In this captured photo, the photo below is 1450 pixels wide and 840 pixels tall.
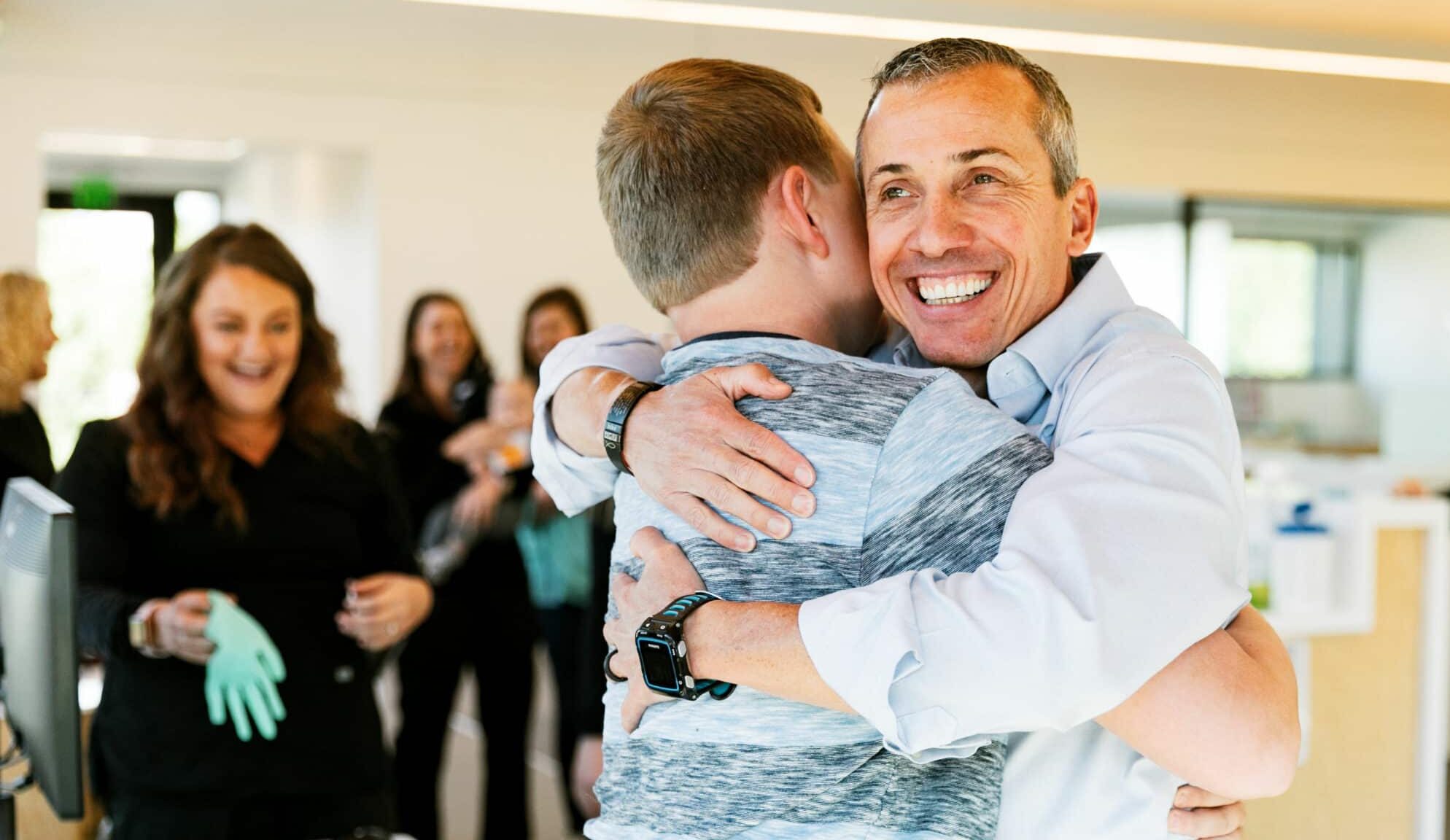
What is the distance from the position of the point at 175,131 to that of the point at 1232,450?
5.74 meters

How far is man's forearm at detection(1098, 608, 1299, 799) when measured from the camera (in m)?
0.89

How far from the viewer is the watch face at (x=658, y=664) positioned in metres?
0.98

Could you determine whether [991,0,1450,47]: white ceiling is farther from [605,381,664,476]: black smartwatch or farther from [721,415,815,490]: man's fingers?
[721,415,815,490]: man's fingers

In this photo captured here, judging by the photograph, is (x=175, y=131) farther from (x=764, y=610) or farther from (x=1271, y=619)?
(x=764, y=610)

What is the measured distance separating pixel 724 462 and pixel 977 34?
541 cm

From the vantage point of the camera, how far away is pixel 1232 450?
100cm

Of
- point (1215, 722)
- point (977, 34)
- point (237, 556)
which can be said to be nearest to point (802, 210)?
point (1215, 722)

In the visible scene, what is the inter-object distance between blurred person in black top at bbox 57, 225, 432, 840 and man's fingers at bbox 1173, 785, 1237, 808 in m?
1.56

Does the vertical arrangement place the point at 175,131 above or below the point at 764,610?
above

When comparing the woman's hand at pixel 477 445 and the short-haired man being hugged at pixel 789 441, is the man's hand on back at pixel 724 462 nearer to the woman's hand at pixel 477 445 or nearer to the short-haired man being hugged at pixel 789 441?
the short-haired man being hugged at pixel 789 441

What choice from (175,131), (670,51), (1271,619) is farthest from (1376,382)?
(175,131)

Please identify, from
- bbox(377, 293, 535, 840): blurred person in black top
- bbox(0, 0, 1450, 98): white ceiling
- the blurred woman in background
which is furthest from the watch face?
bbox(0, 0, 1450, 98): white ceiling

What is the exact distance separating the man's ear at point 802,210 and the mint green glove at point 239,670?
1.38 m

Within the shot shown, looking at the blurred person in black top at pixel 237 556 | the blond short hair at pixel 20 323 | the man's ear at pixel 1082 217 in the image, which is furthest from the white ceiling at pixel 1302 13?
→ the man's ear at pixel 1082 217
